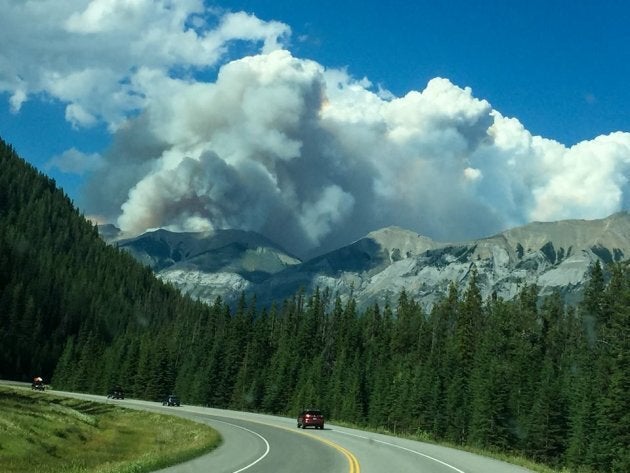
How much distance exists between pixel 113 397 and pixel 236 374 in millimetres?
32915

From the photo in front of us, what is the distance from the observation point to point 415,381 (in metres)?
97.5

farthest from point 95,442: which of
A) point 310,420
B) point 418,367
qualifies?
point 418,367

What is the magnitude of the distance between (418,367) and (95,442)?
212 ft

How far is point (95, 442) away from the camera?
161 feet

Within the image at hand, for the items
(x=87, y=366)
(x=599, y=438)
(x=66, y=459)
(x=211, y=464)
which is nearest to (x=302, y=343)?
(x=87, y=366)

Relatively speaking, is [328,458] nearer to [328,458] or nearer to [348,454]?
[328,458]

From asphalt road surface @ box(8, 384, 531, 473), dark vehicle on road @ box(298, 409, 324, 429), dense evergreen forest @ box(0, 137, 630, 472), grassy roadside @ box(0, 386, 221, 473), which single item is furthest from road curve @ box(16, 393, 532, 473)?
dense evergreen forest @ box(0, 137, 630, 472)

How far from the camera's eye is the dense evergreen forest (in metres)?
80.1

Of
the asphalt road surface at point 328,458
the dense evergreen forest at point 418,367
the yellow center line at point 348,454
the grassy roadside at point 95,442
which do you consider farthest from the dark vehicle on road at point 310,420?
the dense evergreen forest at point 418,367

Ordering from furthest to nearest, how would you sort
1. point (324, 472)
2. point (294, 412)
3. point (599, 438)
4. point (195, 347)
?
1. point (195, 347)
2. point (294, 412)
3. point (599, 438)
4. point (324, 472)

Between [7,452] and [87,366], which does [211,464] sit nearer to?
[7,452]

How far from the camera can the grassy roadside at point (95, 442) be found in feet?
102

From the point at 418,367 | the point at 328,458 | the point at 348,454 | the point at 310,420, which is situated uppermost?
the point at 418,367

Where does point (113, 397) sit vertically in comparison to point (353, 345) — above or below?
below
